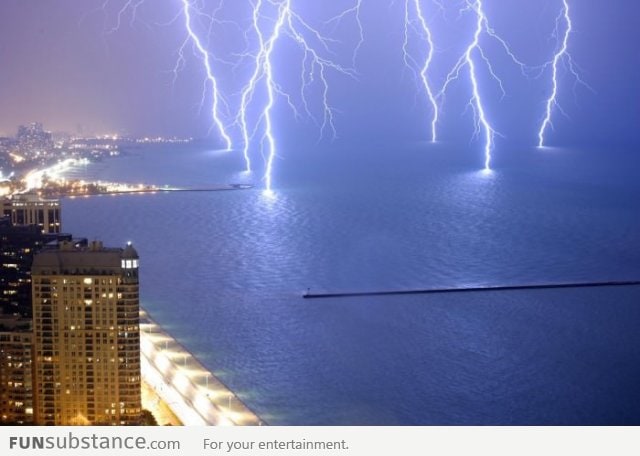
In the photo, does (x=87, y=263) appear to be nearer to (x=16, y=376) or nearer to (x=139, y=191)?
(x=16, y=376)

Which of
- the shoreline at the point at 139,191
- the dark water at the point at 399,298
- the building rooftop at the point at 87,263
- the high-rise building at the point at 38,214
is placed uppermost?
the building rooftop at the point at 87,263

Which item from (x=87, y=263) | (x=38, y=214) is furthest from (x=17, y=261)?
(x=87, y=263)

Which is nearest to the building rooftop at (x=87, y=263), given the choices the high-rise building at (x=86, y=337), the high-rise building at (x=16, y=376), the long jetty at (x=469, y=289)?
the high-rise building at (x=86, y=337)

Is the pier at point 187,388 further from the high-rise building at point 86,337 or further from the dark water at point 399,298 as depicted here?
the high-rise building at point 86,337

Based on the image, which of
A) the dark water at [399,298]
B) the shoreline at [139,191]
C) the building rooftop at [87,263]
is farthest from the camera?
the shoreline at [139,191]

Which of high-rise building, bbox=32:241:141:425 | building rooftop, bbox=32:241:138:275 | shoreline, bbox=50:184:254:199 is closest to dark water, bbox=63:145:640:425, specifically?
shoreline, bbox=50:184:254:199
